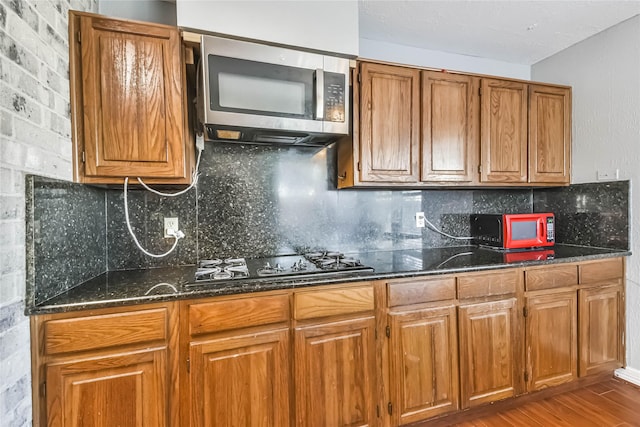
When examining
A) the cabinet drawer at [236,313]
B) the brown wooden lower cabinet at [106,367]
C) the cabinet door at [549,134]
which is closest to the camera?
the brown wooden lower cabinet at [106,367]

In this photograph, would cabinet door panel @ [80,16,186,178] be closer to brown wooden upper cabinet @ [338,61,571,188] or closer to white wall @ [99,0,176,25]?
white wall @ [99,0,176,25]

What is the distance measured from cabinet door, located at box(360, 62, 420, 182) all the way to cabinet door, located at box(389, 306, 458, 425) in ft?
2.79

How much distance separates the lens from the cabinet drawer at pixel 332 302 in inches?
56.9

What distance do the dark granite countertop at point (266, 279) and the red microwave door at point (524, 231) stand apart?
0.36 feet

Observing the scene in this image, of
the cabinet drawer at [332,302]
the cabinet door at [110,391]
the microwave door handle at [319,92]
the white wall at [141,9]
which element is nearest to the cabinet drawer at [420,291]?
the cabinet drawer at [332,302]

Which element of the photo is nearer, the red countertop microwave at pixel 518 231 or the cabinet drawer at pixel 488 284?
the cabinet drawer at pixel 488 284

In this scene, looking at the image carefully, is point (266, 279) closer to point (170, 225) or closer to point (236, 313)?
point (236, 313)

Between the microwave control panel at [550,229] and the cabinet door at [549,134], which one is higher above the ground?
the cabinet door at [549,134]

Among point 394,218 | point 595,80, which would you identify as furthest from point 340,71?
point 595,80

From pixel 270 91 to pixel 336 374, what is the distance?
142cm

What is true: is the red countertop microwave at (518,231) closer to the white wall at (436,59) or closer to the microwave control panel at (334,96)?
the white wall at (436,59)

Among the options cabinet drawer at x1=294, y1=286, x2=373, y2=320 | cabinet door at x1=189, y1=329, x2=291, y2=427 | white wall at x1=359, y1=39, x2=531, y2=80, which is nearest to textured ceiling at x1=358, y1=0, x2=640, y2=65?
white wall at x1=359, y1=39, x2=531, y2=80

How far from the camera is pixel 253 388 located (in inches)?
54.2

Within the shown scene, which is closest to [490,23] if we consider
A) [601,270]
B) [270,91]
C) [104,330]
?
[270,91]
